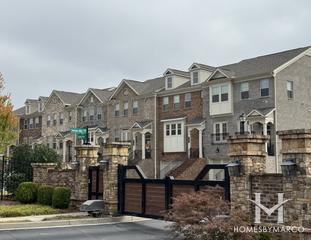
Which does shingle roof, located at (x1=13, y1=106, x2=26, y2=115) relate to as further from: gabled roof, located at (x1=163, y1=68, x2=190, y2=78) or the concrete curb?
the concrete curb

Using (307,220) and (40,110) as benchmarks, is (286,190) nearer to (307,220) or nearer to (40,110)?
(307,220)

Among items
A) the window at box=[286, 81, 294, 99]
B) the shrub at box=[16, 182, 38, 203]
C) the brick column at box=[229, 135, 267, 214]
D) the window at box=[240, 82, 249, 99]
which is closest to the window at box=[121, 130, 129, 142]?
the window at box=[240, 82, 249, 99]

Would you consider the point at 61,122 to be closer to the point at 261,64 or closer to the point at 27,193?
the point at 261,64

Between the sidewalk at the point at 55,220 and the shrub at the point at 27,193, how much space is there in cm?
419

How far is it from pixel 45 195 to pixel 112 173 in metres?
4.64

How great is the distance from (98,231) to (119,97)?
35507mm

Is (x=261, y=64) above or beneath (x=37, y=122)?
above

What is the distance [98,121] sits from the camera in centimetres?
5253

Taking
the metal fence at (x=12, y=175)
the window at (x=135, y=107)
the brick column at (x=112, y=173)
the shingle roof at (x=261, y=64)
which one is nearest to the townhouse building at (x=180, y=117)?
the shingle roof at (x=261, y=64)

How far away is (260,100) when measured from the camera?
3603 cm

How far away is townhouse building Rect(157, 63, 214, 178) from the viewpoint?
41000 millimetres

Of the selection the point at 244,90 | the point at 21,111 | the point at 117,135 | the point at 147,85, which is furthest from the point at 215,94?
the point at 21,111

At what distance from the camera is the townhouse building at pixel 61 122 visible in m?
55.8

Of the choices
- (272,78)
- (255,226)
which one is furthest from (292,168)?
(272,78)
